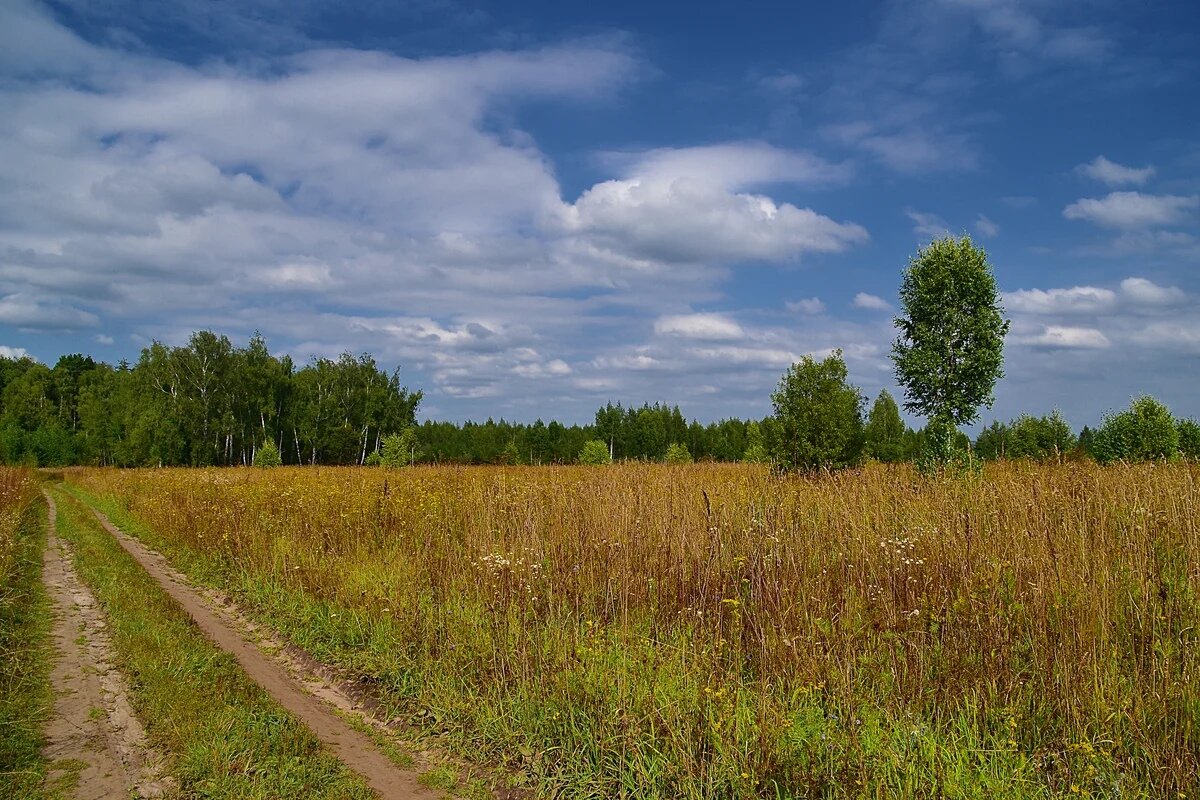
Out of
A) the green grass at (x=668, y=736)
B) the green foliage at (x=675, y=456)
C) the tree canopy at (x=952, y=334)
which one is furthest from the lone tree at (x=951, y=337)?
the green grass at (x=668, y=736)

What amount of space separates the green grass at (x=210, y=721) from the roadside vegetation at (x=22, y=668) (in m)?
0.65

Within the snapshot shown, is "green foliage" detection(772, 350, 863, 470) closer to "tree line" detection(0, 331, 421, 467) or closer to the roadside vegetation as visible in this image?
the roadside vegetation

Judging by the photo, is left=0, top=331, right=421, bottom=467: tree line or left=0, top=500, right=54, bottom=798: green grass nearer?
left=0, top=500, right=54, bottom=798: green grass

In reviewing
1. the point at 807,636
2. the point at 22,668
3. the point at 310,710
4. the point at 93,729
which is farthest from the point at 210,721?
the point at 807,636

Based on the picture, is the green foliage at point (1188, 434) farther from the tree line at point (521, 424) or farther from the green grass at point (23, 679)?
the green grass at point (23, 679)

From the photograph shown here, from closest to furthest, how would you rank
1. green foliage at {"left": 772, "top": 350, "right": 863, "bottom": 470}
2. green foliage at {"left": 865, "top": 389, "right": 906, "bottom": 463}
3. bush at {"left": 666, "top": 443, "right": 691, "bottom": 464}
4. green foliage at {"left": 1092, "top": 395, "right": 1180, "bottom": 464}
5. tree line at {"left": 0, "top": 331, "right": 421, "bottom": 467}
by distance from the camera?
green foliage at {"left": 772, "top": 350, "right": 863, "bottom": 470}, bush at {"left": 666, "top": 443, "right": 691, "bottom": 464}, green foliage at {"left": 1092, "top": 395, "right": 1180, "bottom": 464}, green foliage at {"left": 865, "top": 389, "right": 906, "bottom": 463}, tree line at {"left": 0, "top": 331, "right": 421, "bottom": 467}

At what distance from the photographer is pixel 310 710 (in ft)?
18.6

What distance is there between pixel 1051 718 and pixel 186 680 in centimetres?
678

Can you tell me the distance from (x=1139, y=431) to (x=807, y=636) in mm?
33597

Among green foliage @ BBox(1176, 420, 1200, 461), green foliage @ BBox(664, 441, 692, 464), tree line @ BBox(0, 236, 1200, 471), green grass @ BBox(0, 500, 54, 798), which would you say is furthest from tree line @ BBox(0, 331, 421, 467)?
green foliage @ BBox(1176, 420, 1200, 461)

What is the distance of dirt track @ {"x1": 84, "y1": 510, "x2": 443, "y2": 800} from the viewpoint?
445 centimetres

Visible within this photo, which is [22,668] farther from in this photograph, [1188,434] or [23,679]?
[1188,434]

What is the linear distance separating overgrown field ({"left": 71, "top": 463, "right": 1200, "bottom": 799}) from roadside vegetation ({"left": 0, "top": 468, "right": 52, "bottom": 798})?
2.26m

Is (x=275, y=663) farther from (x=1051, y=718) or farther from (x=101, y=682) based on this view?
(x=1051, y=718)
